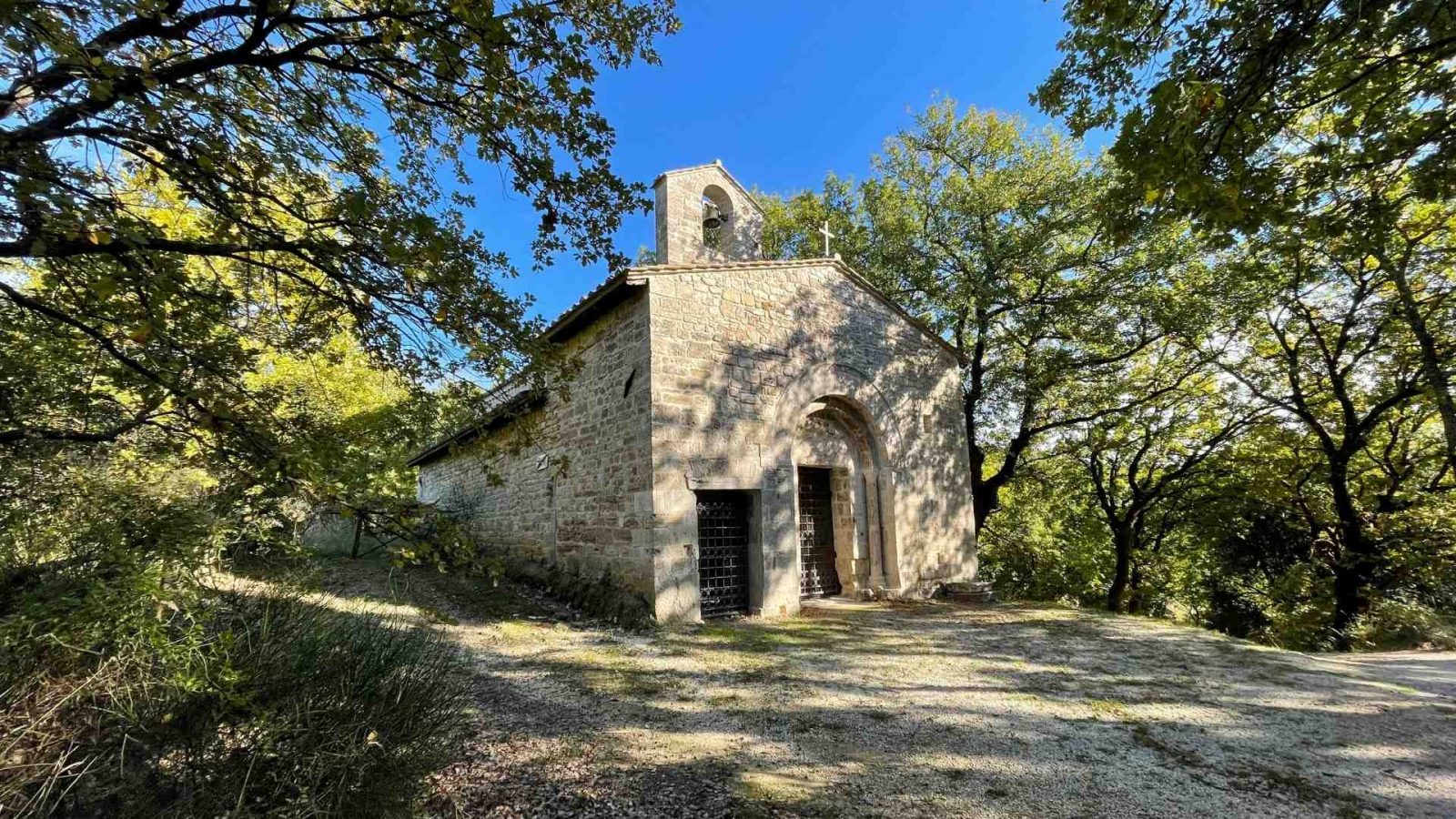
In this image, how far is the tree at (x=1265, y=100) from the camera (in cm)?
361

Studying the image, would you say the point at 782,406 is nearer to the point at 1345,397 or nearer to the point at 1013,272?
the point at 1013,272

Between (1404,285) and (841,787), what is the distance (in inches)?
487

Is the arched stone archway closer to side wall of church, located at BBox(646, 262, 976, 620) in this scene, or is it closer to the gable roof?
side wall of church, located at BBox(646, 262, 976, 620)

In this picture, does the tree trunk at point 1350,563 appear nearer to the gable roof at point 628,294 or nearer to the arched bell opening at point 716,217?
the gable roof at point 628,294

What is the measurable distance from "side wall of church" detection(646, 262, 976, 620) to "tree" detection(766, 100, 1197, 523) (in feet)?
6.96

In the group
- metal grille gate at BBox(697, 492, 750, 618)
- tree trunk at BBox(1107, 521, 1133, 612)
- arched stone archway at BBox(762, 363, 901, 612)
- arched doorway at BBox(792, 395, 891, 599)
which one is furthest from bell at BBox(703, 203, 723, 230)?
tree trunk at BBox(1107, 521, 1133, 612)

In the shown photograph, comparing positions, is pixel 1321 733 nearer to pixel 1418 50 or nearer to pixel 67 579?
pixel 1418 50

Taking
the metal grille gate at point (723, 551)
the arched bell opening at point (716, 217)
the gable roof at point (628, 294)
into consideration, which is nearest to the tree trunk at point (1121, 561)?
the gable roof at point (628, 294)

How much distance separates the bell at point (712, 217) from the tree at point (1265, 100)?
5675 mm

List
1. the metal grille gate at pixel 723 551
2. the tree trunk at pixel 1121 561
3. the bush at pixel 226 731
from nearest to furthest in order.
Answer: the bush at pixel 226 731 → the metal grille gate at pixel 723 551 → the tree trunk at pixel 1121 561

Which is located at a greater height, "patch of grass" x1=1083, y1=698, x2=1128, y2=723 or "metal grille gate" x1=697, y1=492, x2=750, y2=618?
"metal grille gate" x1=697, y1=492, x2=750, y2=618

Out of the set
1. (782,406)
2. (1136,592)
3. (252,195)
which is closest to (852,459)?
(782,406)

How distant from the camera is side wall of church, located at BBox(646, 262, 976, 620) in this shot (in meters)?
7.73

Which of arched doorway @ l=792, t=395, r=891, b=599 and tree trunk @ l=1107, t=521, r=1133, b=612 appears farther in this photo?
tree trunk @ l=1107, t=521, r=1133, b=612
